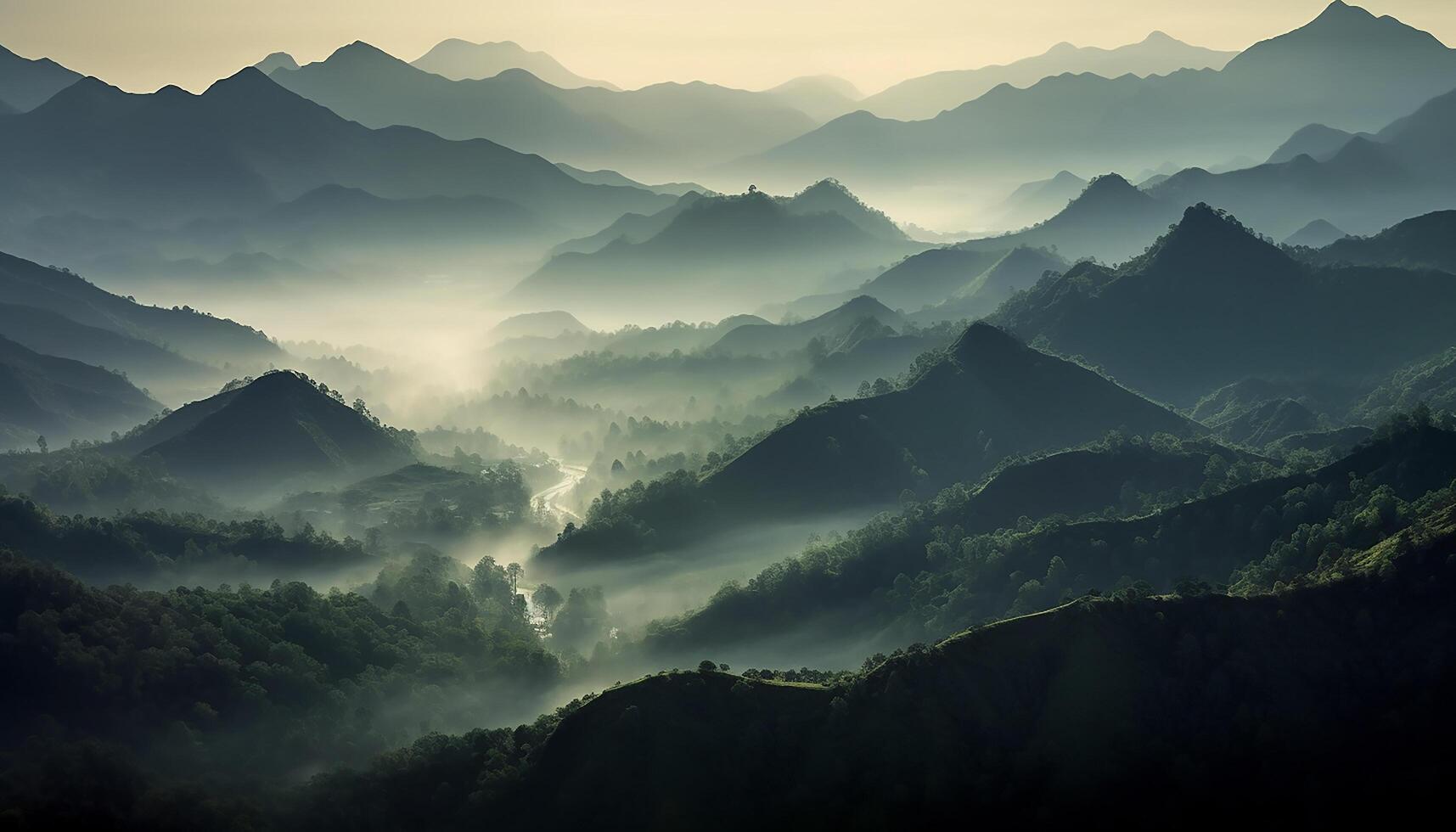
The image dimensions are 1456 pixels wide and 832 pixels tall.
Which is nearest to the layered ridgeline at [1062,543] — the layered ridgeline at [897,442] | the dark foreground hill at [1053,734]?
the dark foreground hill at [1053,734]

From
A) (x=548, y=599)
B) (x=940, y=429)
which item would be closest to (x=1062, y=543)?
(x=940, y=429)

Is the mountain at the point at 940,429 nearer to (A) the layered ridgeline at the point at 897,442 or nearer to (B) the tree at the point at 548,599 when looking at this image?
(A) the layered ridgeline at the point at 897,442

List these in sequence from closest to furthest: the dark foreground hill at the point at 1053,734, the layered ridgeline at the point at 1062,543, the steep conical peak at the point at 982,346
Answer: the dark foreground hill at the point at 1053,734
the layered ridgeline at the point at 1062,543
the steep conical peak at the point at 982,346

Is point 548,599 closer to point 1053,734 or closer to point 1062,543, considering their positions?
point 1062,543

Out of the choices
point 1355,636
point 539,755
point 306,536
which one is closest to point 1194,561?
point 1355,636

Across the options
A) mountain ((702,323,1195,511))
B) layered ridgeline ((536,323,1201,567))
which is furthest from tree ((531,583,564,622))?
mountain ((702,323,1195,511))

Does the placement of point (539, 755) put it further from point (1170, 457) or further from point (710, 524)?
point (1170, 457)
